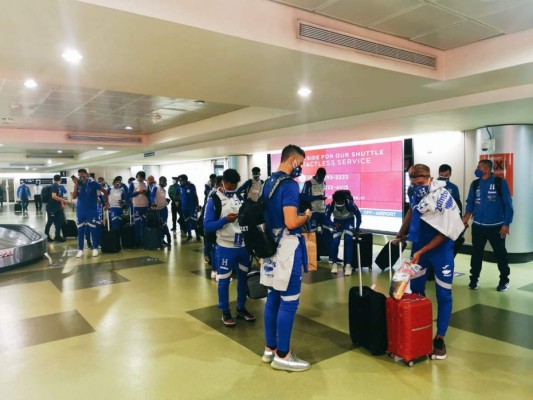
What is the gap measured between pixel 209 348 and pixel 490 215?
4.22 metres

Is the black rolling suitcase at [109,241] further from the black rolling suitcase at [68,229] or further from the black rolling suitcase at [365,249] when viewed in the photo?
the black rolling suitcase at [365,249]

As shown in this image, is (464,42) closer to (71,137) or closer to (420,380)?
(420,380)

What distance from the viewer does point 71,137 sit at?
12164 mm

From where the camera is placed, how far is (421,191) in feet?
11.1

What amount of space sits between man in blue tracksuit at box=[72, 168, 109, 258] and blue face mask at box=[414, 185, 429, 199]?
644 cm

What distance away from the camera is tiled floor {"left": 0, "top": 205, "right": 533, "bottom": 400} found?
2.98m

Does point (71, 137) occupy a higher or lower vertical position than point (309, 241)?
higher

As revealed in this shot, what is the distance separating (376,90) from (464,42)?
1271 mm

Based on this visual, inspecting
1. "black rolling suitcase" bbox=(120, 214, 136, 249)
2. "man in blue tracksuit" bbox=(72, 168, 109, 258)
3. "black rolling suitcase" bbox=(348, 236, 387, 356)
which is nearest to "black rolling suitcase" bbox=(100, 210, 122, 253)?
"man in blue tracksuit" bbox=(72, 168, 109, 258)

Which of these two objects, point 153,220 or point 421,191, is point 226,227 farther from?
point 153,220

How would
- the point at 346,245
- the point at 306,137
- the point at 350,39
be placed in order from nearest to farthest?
the point at 350,39, the point at 346,245, the point at 306,137

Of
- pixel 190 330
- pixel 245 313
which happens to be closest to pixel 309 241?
pixel 245 313

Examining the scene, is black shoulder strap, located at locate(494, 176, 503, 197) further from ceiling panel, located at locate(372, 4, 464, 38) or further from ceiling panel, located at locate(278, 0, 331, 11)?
ceiling panel, located at locate(278, 0, 331, 11)

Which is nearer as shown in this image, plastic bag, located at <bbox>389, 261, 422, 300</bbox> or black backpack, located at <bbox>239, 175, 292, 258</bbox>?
black backpack, located at <bbox>239, 175, 292, 258</bbox>
